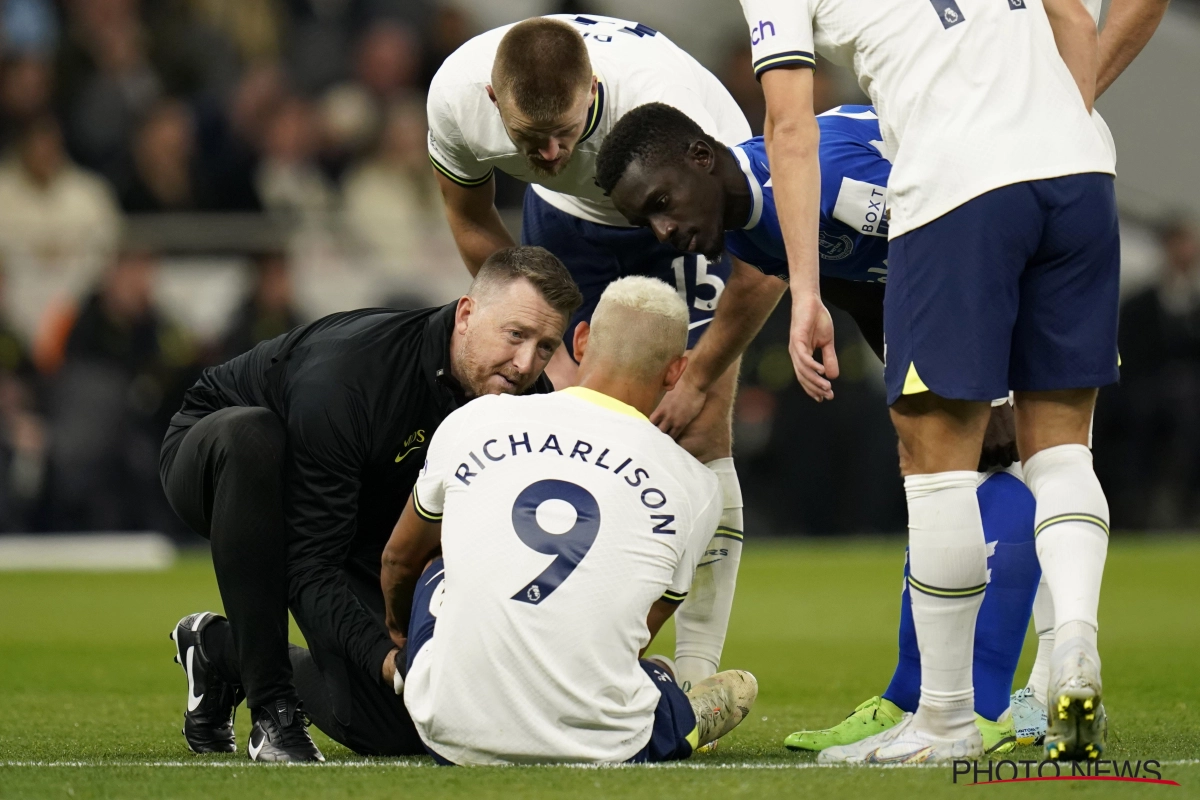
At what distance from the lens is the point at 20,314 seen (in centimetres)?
1228

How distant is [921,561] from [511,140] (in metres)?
1.99

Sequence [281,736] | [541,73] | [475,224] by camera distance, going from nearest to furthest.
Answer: [281,736]
[541,73]
[475,224]

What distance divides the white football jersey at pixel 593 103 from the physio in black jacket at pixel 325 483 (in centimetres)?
90

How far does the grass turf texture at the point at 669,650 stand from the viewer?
3.38 meters

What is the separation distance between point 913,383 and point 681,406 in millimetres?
1427

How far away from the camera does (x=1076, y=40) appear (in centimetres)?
394

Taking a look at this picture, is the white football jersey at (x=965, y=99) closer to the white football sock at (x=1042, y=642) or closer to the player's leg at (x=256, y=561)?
the white football sock at (x=1042, y=642)

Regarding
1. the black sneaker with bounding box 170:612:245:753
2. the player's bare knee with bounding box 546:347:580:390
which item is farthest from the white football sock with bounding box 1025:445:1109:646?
the black sneaker with bounding box 170:612:245:753

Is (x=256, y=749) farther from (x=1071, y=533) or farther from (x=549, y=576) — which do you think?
(x=1071, y=533)

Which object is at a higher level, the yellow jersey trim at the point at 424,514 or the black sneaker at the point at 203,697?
the yellow jersey trim at the point at 424,514

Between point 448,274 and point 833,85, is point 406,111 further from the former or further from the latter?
point 833,85

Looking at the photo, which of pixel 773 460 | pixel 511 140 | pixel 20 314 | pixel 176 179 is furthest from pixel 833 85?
pixel 511 140

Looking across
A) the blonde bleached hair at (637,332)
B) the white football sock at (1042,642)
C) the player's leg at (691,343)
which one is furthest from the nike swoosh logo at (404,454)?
the white football sock at (1042,642)

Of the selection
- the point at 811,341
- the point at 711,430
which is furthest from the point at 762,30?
the point at 711,430
